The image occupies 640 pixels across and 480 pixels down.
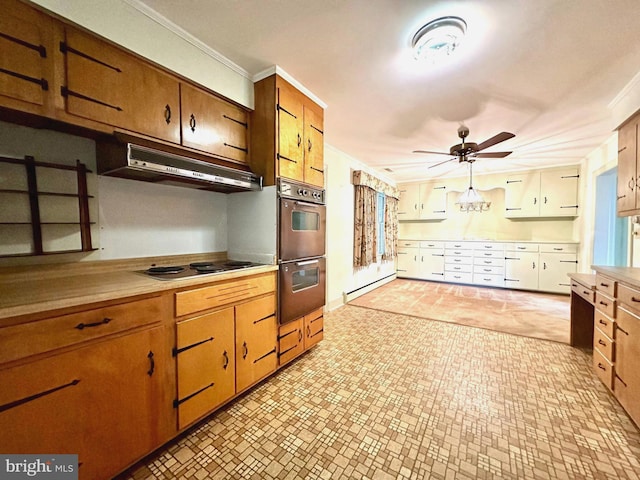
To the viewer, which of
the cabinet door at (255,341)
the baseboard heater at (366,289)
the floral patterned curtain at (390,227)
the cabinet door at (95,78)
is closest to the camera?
the cabinet door at (95,78)

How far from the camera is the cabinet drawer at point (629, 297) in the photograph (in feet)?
4.80

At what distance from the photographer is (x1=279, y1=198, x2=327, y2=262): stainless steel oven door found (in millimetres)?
1979

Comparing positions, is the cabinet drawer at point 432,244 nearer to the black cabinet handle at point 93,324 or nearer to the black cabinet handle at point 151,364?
the black cabinet handle at point 151,364

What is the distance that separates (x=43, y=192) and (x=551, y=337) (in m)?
4.53

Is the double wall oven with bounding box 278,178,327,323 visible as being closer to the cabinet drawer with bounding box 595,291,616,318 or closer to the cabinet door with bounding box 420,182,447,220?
the cabinet drawer with bounding box 595,291,616,318

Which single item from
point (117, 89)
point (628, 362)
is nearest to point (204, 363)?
point (117, 89)

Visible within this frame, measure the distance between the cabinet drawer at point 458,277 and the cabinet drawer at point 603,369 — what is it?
351cm

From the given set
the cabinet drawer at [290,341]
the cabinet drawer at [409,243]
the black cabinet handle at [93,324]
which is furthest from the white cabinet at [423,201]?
the black cabinet handle at [93,324]

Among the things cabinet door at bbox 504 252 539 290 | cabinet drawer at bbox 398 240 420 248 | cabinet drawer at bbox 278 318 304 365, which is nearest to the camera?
cabinet drawer at bbox 278 318 304 365

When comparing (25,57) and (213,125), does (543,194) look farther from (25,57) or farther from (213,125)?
(25,57)

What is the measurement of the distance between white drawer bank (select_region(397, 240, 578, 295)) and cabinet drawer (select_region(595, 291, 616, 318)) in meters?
3.35

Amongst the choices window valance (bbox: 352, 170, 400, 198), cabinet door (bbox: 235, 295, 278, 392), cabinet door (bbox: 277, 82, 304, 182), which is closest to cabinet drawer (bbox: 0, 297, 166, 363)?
cabinet door (bbox: 235, 295, 278, 392)

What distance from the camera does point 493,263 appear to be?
5.12m

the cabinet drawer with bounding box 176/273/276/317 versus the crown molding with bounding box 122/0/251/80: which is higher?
the crown molding with bounding box 122/0/251/80
